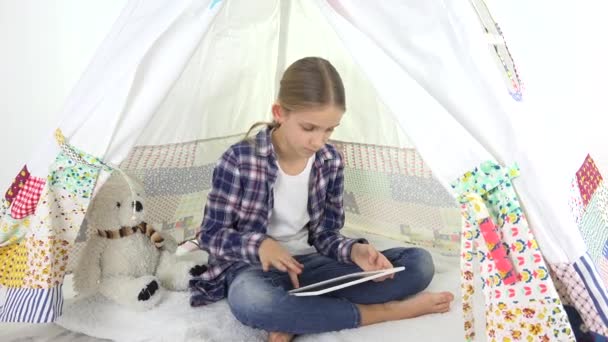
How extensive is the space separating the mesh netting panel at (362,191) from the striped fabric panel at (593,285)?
67 centimetres

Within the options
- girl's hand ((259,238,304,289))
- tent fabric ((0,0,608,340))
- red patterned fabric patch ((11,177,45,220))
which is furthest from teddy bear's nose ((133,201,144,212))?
girl's hand ((259,238,304,289))

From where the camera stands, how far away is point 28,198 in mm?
1346

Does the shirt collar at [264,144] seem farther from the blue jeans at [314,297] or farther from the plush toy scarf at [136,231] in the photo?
the plush toy scarf at [136,231]

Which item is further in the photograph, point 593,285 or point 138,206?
point 138,206

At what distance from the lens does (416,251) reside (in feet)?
4.92

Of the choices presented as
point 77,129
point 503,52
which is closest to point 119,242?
point 77,129

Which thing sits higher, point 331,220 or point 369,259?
point 331,220

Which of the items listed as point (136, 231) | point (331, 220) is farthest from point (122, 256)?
Answer: point (331, 220)

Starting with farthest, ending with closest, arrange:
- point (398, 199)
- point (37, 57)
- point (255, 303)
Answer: point (37, 57), point (398, 199), point (255, 303)

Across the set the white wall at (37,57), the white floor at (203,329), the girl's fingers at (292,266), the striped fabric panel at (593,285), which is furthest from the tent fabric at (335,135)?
the white wall at (37,57)

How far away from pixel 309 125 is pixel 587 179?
0.58m

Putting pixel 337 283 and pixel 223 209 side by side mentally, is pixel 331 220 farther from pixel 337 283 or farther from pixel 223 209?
pixel 223 209

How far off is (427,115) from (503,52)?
204 mm

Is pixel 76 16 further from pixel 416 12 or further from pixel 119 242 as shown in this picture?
pixel 416 12
